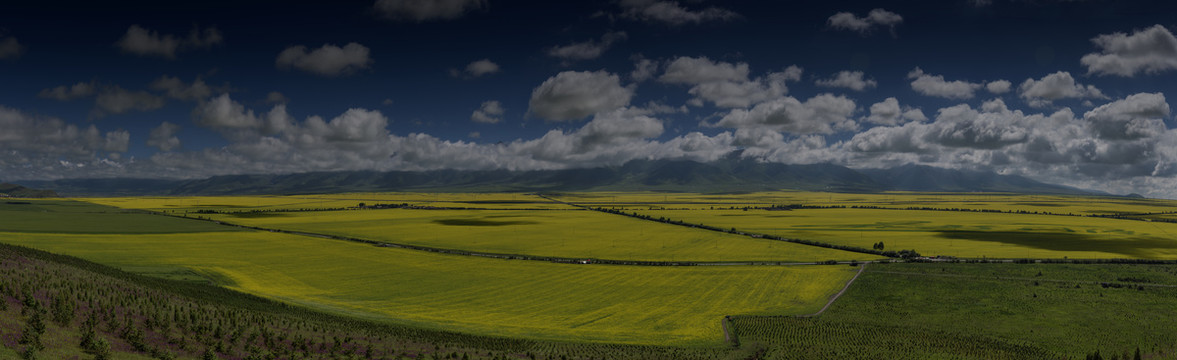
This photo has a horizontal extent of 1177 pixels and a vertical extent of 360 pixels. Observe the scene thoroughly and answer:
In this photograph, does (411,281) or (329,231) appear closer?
(411,281)

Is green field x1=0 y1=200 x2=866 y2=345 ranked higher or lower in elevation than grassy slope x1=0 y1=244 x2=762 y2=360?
lower

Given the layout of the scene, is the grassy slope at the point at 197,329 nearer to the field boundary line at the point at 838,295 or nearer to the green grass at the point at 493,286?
the green grass at the point at 493,286

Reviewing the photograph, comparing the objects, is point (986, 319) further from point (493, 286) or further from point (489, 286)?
point (489, 286)

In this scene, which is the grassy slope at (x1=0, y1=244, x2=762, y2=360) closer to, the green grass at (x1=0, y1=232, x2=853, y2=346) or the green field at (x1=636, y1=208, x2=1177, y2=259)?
the green grass at (x1=0, y1=232, x2=853, y2=346)

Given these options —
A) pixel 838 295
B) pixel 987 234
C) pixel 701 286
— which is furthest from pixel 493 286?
pixel 987 234

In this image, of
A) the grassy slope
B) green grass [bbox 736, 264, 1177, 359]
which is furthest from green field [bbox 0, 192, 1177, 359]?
the grassy slope

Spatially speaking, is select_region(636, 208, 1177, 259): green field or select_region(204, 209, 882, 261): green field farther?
select_region(636, 208, 1177, 259): green field

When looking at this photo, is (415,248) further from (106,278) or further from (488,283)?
(106,278)

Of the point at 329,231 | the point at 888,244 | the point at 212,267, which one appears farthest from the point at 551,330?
the point at 329,231
